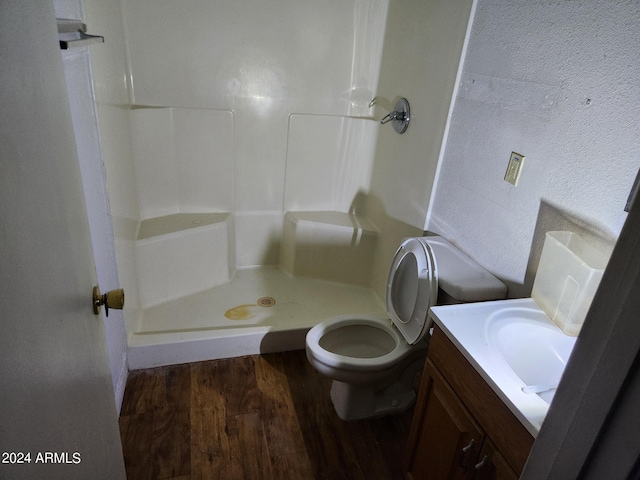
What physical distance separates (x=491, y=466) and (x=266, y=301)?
1620 millimetres

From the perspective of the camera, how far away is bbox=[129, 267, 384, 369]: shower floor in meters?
2.01

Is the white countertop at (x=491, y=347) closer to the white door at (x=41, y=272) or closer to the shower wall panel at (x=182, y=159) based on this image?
the white door at (x=41, y=272)

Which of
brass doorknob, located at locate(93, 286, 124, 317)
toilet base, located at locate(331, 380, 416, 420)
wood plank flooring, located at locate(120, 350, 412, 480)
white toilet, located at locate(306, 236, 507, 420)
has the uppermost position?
brass doorknob, located at locate(93, 286, 124, 317)

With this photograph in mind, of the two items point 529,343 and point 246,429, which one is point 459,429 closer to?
point 529,343

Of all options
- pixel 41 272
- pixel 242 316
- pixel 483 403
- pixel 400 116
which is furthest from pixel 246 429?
pixel 400 116

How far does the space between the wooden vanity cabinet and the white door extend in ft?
2.91

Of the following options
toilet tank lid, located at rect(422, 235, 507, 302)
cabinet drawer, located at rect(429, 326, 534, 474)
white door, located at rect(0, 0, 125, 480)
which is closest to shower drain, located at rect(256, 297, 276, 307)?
toilet tank lid, located at rect(422, 235, 507, 302)

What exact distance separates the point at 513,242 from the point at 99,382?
1.28 m

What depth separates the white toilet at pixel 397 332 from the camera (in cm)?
145

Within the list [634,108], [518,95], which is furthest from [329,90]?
[634,108]

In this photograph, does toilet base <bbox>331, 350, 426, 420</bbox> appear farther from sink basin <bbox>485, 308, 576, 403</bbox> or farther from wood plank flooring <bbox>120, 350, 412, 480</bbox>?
sink basin <bbox>485, 308, 576, 403</bbox>

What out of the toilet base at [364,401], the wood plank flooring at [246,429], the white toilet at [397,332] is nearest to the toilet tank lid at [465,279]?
the white toilet at [397,332]

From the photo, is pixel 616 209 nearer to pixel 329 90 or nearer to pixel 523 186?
pixel 523 186

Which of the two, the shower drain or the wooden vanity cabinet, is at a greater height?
the wooden vanity cabinet
